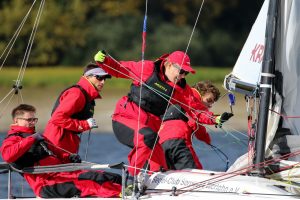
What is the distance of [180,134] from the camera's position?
8.20 meters

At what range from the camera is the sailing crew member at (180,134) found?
8.10m

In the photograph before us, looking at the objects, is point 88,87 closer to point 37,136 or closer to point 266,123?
point 37,136

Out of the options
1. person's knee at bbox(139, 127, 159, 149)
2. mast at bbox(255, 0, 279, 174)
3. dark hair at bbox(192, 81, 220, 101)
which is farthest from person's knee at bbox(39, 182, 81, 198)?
dark hair at bbox(192, 81, 220, 101)

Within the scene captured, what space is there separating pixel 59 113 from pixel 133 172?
67 cm

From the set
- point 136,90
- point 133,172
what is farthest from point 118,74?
point 133,172

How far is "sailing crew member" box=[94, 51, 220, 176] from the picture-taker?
296 inches

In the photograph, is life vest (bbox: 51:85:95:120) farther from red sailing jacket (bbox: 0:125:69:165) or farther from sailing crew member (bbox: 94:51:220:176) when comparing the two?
red sailing jacket (bbox: 0:125:69:165)

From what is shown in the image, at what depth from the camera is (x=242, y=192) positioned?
6.85 metres

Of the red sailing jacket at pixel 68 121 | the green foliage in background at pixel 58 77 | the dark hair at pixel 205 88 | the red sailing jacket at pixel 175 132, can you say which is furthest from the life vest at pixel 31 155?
the green foliage in background at pixel 58 77

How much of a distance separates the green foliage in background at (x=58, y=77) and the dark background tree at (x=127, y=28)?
43 centimetres

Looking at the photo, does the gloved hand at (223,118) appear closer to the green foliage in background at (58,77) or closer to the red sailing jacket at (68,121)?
the red sailing jacket at (68,121)

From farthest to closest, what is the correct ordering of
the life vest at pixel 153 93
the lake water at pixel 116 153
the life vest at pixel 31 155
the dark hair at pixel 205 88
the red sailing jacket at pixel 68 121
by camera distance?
the lake water at pixel 116 153 < the dark hair at pixel 205 88 < the life vest at pixel 153 93 < the red sailing jacket at pixel 68 121 < the life vest at pixel 31 155

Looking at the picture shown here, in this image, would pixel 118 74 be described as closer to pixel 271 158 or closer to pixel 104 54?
pixel 104 54

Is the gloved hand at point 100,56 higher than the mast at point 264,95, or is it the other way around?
the gloved hand at point 100,56
